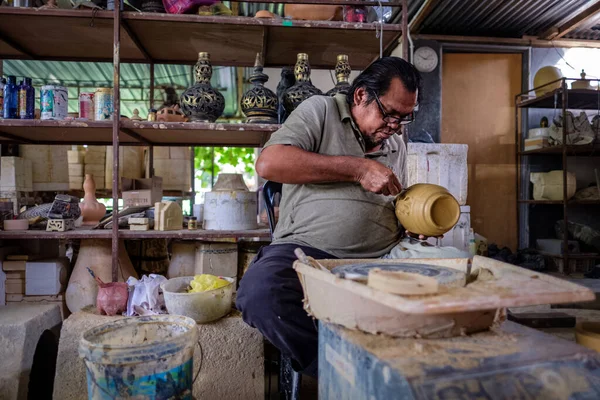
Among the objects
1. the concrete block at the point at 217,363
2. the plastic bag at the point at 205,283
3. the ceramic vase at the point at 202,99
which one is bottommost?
the concrete block at the point at 217,363

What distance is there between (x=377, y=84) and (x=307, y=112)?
364mm

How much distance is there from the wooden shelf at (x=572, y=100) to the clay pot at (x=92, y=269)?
5102mm

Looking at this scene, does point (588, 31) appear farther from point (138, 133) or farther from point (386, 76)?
point (138, 133)

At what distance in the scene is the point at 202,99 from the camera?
9.97 ft

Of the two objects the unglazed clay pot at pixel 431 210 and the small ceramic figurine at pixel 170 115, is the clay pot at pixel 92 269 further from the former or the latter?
the unglazed clay pot at pixel 431 210

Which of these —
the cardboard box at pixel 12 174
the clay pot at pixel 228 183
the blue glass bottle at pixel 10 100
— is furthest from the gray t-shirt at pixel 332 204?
the cardboard box at pixel 12 174

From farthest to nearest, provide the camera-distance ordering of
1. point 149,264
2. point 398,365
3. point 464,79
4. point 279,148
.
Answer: point 464,79, point 149,264, point 279,148, point 398,365

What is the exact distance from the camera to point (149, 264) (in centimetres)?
332

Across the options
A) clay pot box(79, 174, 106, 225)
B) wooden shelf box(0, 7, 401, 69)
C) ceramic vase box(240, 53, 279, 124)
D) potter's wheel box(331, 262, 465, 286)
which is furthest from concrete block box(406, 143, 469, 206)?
potter's wheel box(331, 262, 465, 286)

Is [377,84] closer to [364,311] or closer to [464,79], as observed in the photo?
[364,311]

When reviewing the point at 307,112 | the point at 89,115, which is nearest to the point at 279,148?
the point at 307,112

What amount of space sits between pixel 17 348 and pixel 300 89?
2405mm

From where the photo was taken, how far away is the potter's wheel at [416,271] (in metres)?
1.08

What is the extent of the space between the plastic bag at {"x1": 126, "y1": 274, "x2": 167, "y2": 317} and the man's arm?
1222mm
